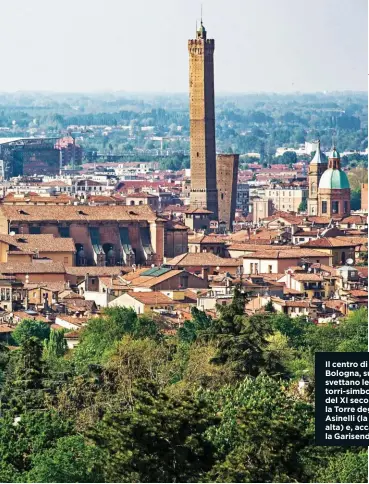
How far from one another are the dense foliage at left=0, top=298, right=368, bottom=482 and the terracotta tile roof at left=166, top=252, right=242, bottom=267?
17.7 m

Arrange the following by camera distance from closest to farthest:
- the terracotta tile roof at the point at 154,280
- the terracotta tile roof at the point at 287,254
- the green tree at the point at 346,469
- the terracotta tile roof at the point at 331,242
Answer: the green tree at the point at 346,469
the terracotta tile roof at the point at 154,280
the terracotta tile roof at the point at 287,254
the terracotta tile roof at the point at 331,242

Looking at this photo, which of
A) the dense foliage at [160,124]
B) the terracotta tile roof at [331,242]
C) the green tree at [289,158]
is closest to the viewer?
the terracotta tile roof at [331,242]

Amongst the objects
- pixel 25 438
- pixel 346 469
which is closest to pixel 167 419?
pixel 346 469

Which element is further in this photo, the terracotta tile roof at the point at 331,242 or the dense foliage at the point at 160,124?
the dense foliage at the point at 160,124

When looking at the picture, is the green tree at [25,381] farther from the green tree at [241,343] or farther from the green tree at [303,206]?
the green tree at [303,206]

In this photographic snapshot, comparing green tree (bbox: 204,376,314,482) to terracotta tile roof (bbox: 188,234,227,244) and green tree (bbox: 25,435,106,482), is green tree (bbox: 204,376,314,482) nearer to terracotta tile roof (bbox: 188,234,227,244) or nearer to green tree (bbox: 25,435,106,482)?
green tree (bbox: 25,435,106,482)

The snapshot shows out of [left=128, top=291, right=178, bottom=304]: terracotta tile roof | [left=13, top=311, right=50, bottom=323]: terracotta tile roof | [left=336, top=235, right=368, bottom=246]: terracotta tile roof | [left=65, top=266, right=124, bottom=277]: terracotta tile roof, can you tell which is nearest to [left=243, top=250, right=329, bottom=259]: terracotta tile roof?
[left=336, top=235, right=368, bottom=246]: terracotta tile roof

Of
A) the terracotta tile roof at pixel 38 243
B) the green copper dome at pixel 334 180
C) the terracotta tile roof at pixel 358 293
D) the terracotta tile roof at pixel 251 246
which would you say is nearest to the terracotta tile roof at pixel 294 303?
the terracotta tile roof at pixel 358 293

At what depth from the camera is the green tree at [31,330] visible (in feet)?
72.3

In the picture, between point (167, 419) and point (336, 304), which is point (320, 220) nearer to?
point (336, 304)

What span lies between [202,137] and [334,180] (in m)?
2.86

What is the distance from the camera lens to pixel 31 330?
889 inches

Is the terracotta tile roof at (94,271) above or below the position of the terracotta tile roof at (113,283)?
below

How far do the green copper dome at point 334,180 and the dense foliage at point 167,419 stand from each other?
101 ft
